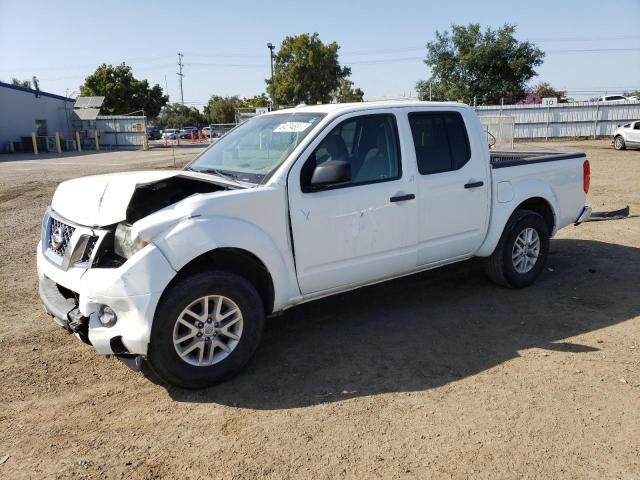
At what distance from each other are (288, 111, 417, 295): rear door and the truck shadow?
0.56m

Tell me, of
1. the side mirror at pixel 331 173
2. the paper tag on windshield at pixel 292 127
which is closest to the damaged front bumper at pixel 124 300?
the side mirror at pixel 331 173

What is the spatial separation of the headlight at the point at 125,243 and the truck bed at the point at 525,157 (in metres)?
3.51

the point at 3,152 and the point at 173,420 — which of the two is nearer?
the point at 173,420

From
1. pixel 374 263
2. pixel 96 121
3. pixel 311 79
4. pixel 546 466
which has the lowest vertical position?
pixel 546 466

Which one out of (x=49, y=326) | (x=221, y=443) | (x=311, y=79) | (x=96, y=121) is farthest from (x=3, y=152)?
(x=221, y=443)

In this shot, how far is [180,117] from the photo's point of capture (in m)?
84.9

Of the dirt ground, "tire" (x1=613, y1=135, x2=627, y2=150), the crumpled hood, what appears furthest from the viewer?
"tire" (x1=613, y1=135, x2=627, y2=150)

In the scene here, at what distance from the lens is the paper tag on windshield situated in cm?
419

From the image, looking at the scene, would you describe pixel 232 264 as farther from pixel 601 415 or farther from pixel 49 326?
pixel 601 415

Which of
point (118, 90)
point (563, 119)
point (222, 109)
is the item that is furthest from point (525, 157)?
point (222, 109)

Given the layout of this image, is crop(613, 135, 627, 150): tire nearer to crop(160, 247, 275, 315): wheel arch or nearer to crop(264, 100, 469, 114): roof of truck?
crop(264, 100, 469, 114): roof of truck

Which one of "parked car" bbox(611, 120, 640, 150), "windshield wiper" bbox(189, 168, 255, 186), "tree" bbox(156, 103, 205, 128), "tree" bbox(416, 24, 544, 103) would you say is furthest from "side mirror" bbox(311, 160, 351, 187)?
"tree" bbox(156, 103, 205, 128)

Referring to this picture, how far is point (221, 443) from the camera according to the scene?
307 cm

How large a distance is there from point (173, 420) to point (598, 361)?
10.2ft
